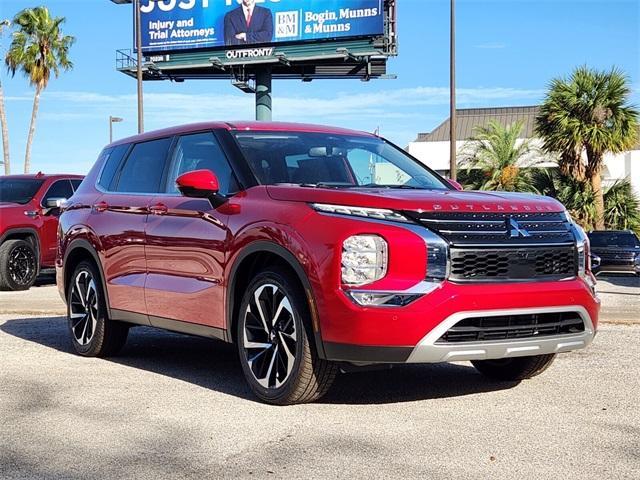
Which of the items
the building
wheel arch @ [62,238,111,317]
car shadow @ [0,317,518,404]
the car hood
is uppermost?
the building

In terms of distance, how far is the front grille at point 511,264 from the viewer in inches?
199

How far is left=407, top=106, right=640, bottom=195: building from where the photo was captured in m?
51.5

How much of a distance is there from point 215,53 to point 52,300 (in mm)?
30649

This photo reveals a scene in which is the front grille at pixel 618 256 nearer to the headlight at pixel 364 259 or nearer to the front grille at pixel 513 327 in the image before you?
the front grille at pixel 513 327

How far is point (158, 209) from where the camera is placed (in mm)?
6637

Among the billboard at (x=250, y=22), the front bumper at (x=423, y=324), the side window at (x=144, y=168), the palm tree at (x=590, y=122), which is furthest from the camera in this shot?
the billboard at (x=250, y=22)

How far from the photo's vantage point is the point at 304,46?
132ft

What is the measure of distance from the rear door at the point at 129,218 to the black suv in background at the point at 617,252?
16925 millimetres

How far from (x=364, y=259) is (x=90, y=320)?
11.4 feet

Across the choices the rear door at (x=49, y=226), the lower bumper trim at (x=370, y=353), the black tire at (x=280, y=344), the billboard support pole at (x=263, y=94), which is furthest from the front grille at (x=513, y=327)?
the billboard support pole at (x=263, y=94)

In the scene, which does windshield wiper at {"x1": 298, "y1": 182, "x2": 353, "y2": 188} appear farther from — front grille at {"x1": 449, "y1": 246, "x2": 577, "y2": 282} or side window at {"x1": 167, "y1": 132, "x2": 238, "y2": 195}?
front grille at {"x1": 449, "y1": 246, "x2": 577, "y2": 282}

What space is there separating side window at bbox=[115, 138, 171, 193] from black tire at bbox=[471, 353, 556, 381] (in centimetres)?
280

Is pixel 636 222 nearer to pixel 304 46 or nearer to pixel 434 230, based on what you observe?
pixel 304 46

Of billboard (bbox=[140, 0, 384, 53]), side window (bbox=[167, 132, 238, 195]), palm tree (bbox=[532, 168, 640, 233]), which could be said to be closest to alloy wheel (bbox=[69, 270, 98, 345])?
side window (bbox=[167, 132, 238, 195])
